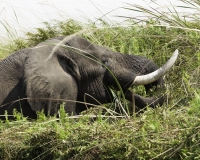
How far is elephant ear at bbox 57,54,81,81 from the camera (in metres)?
6.25

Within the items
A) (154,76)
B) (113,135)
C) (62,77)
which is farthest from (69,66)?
(113,135)

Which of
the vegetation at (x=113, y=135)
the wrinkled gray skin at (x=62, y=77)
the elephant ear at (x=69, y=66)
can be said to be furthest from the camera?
the elephant ear at (x=69, y=66)

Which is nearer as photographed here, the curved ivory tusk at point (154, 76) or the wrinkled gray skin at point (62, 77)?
the wrinkled gray skin at point (62, 77)

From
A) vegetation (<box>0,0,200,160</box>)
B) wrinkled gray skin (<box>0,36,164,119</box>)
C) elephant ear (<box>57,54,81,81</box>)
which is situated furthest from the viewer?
elephant ear (<box>57,54,81,81</box>)

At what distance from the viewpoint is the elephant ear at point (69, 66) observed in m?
6.25

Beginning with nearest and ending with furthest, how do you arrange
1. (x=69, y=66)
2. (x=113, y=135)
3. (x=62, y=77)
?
(x=113, y=135) → (x=62, y=77) → (x=69, y=66)

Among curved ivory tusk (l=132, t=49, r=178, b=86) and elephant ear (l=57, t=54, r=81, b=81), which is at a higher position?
elephant ear (l=57, t=54, r=81, b=81)

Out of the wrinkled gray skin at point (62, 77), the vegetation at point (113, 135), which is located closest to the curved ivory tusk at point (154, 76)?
the wrinkled gray skin at point (62, 77)

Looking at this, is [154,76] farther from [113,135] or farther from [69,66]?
[113,135]

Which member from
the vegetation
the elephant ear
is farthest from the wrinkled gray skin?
the vegetation

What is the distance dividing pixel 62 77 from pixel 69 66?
230 millimetres

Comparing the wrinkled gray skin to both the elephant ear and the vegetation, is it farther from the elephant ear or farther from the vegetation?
the vegetation

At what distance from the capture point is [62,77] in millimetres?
6105

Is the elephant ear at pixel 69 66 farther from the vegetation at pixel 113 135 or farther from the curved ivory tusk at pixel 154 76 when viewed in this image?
the vegetation at pixel 113 135
